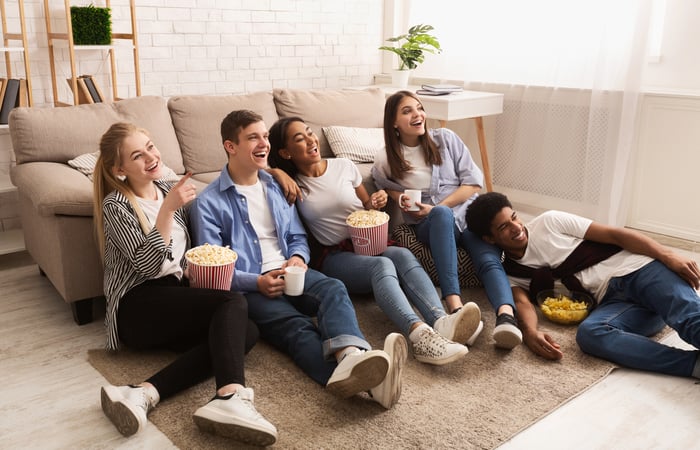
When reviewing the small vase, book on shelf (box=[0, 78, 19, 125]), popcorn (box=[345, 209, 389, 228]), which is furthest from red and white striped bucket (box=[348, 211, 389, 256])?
the small vase

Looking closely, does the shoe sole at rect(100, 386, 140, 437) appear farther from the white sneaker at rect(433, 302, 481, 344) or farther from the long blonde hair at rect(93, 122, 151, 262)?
the white sneaker at rect(433, 302, 481, 344)

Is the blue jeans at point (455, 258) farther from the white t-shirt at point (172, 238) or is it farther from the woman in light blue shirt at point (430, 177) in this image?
the white t-shirt at point (172, 238)

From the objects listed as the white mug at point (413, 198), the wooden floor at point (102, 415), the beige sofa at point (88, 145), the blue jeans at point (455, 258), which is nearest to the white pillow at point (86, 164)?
the beige sofa at point (88, 145)

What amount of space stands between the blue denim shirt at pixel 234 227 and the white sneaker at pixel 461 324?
0.59 m

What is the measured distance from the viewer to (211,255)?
2.22 metres

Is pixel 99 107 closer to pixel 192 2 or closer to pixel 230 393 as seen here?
pixel 192 2

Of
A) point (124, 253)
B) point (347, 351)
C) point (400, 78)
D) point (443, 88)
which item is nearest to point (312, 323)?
point (347, 351)

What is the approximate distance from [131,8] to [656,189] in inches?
118

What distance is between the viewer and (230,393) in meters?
1.86

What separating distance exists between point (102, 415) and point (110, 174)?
0.79 meters

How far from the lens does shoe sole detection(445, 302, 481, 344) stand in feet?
7.41

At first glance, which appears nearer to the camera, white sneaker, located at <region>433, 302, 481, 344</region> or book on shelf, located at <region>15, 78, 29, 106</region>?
white sneaker, located at <region>433, 302, 481, 344</region>

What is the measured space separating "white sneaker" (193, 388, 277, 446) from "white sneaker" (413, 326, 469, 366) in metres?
0.63

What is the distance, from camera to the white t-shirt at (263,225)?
97.8 inches
